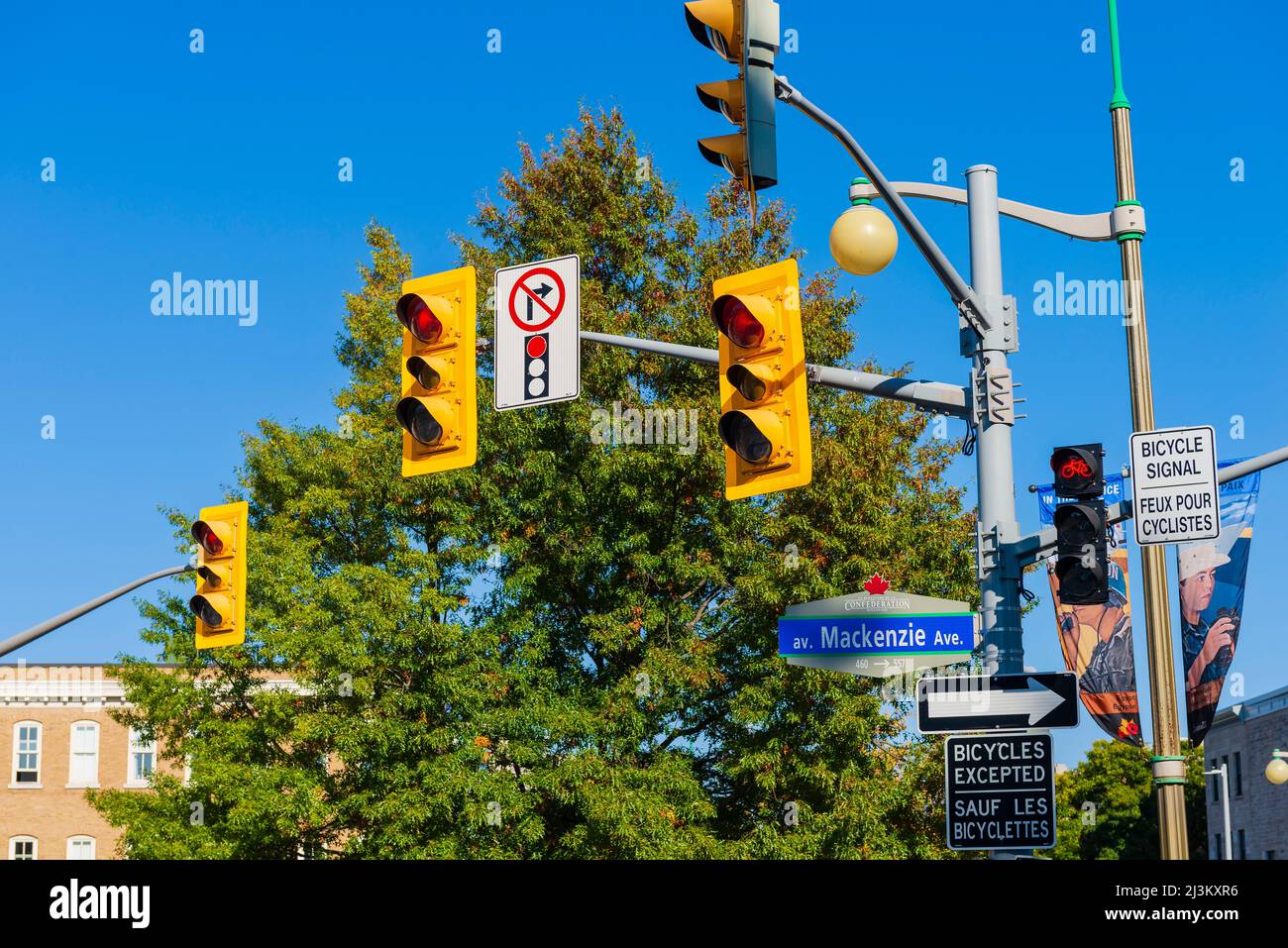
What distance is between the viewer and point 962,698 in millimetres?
9883

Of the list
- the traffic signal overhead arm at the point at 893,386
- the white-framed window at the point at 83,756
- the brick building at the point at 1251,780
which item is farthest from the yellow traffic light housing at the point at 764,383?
the white-framed window at the point at 83,756

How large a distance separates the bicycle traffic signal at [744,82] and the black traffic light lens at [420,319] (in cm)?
266

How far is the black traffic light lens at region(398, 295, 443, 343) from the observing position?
33.8ft

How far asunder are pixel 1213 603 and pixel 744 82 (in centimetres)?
1915

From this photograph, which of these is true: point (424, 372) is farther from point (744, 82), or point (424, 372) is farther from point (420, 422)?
point (744, 82)

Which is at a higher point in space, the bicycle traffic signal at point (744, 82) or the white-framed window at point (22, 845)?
the bicycle traffic signal at point (744, 82)

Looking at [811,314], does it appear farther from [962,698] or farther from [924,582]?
[962,698]

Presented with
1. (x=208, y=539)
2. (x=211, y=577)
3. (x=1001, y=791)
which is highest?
(x=208, y=539)

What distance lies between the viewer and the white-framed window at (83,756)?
5931 centimetres

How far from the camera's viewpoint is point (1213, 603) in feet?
81.5

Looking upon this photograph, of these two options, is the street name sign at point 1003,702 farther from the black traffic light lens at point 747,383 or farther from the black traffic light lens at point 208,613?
the black traffic light lens at point 208,613

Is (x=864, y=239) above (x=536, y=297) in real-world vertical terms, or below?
above

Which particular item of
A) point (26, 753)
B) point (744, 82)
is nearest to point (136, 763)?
point (26, 753)

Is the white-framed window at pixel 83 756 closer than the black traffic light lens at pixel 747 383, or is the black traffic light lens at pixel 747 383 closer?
the black traffic light lens at pixel 747 383
